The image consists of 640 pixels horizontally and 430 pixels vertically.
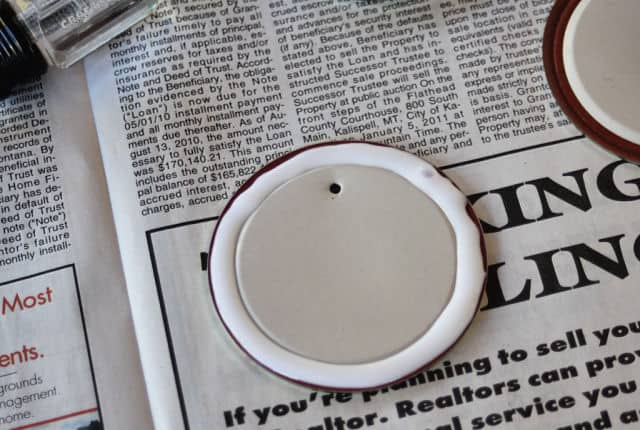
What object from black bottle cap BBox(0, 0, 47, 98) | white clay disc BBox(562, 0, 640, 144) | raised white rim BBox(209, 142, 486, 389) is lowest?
raised white rim BBox(209, 142, 486, 389)

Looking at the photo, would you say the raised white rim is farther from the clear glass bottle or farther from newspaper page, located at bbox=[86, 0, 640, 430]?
the clear glass bottle

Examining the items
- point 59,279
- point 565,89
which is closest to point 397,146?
point 565,89

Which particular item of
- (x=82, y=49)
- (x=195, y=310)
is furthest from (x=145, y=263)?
(x=82, y=49)

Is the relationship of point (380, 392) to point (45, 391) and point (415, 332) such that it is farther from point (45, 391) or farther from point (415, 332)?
point (45, 391)

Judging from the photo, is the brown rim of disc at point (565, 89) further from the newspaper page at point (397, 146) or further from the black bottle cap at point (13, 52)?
the black bottle cap at point (13, 52)

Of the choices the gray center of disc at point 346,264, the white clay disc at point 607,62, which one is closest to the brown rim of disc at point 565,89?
the white clay disc at point 607,62

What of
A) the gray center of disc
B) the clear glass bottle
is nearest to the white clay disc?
the gray center of disc
